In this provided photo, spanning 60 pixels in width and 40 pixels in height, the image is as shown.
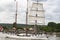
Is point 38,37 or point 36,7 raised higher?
point 36,7

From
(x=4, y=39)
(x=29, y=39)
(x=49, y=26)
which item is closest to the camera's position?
(x=29, y=39)

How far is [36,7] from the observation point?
90.1 metres

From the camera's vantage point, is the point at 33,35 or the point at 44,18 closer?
the point at 33,35

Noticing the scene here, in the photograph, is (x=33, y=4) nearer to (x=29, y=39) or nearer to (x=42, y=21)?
(x=42, y=21)

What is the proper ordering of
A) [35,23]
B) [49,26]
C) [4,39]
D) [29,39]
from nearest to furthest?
[29,39], [4,39], [35,23], [49,26]

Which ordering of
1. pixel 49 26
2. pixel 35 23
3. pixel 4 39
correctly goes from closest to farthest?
pixel 4 39 < pixel 35 23 < pixel 49 26

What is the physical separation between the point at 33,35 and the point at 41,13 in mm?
13323

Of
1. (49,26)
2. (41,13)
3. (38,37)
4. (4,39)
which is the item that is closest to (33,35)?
(38,37)

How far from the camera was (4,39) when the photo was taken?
79.4 m

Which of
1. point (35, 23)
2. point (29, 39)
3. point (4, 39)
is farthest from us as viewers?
point (35, 23)

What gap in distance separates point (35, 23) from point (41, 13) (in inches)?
190

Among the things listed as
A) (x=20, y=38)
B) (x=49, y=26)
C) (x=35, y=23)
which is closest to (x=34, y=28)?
(x=35, y=23)

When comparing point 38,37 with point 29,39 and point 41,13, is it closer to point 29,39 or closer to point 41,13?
point 29,39

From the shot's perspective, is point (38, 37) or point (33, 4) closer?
point (38, 37)
